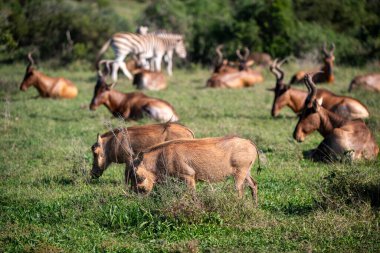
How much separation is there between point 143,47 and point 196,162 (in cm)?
1874

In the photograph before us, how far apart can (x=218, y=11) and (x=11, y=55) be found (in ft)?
35.9

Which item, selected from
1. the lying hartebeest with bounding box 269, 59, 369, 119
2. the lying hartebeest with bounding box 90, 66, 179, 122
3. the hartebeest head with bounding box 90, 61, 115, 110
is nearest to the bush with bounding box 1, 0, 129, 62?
the hartebeest head with bounding box 90, 61, 115, 110

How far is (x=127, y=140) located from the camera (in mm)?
9492

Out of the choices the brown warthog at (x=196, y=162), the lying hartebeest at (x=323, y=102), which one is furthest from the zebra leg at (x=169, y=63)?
the brown warthog at (x=196, y=162)

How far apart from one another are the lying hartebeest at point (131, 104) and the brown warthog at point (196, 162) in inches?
271

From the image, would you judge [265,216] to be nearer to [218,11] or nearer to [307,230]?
[307,230]

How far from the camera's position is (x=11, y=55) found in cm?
2722

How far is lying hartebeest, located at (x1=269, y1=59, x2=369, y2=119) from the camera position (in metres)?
14.3

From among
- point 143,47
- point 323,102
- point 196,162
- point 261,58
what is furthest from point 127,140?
point 261,58

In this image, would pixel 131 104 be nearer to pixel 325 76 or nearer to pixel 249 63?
pixel 325 76

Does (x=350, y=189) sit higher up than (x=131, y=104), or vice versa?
(x=350, y=189)

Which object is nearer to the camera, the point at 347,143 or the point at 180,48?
the point at 347,143

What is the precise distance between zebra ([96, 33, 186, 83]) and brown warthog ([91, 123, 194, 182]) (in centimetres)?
1421

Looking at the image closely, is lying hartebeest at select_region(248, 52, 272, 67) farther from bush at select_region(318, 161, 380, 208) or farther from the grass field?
bush at select_region(318, 161, 380, 208)
